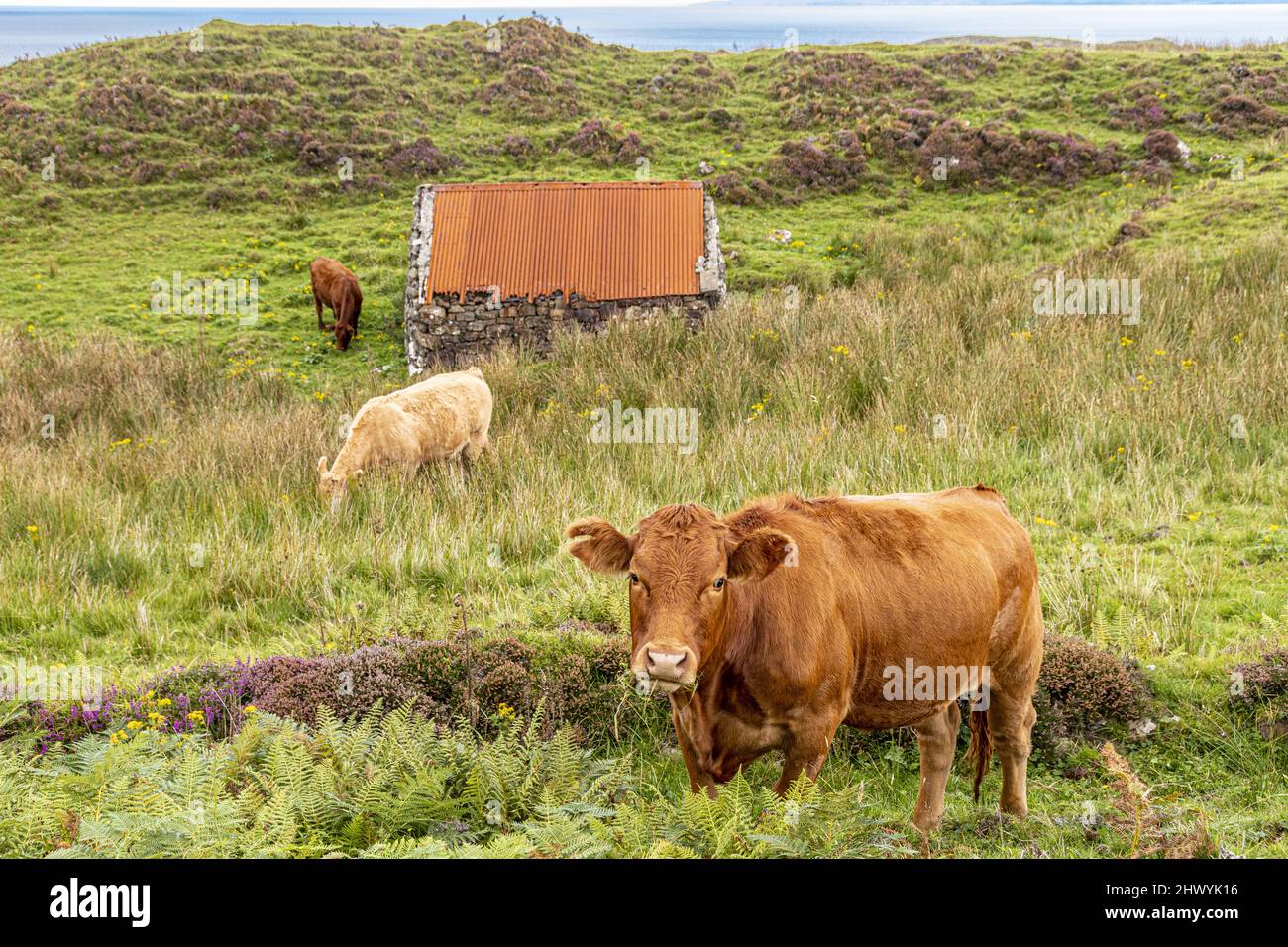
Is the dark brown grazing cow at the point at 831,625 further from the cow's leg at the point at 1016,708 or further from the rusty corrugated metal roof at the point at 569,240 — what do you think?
the rusty corrugated metal roof at the point at 569,240

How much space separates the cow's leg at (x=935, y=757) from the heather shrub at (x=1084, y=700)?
1.03 meters

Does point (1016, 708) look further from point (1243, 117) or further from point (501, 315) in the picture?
→ point (1243, 117)

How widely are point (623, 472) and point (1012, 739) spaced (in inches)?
219

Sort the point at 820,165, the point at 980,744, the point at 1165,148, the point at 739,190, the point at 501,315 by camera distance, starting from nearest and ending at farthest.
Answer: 1. the point at 980,744
2. the point at 501,315
3. the point at 1165,148
4. the point at 739,190
5. the point at 820,165

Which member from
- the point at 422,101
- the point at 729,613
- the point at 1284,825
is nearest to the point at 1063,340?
the point at 1284,825

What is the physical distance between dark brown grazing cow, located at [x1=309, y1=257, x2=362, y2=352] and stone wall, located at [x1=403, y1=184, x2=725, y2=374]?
1189 millimetres

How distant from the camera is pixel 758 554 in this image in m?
3.57

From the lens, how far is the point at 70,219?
26188mm

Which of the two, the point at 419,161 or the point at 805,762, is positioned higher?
the point at 419,161

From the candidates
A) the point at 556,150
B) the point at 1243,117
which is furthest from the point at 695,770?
the point at 1243,117

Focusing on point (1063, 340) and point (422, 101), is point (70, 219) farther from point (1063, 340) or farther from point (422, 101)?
point (1063, 340)

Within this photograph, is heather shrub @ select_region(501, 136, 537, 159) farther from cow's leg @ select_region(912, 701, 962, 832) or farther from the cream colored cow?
cow's leg @ select_region(912, 701, 962, 832)

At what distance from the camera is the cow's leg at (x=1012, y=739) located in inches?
178

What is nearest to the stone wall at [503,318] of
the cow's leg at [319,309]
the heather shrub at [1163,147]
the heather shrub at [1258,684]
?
the cow's leg at [319,309]
